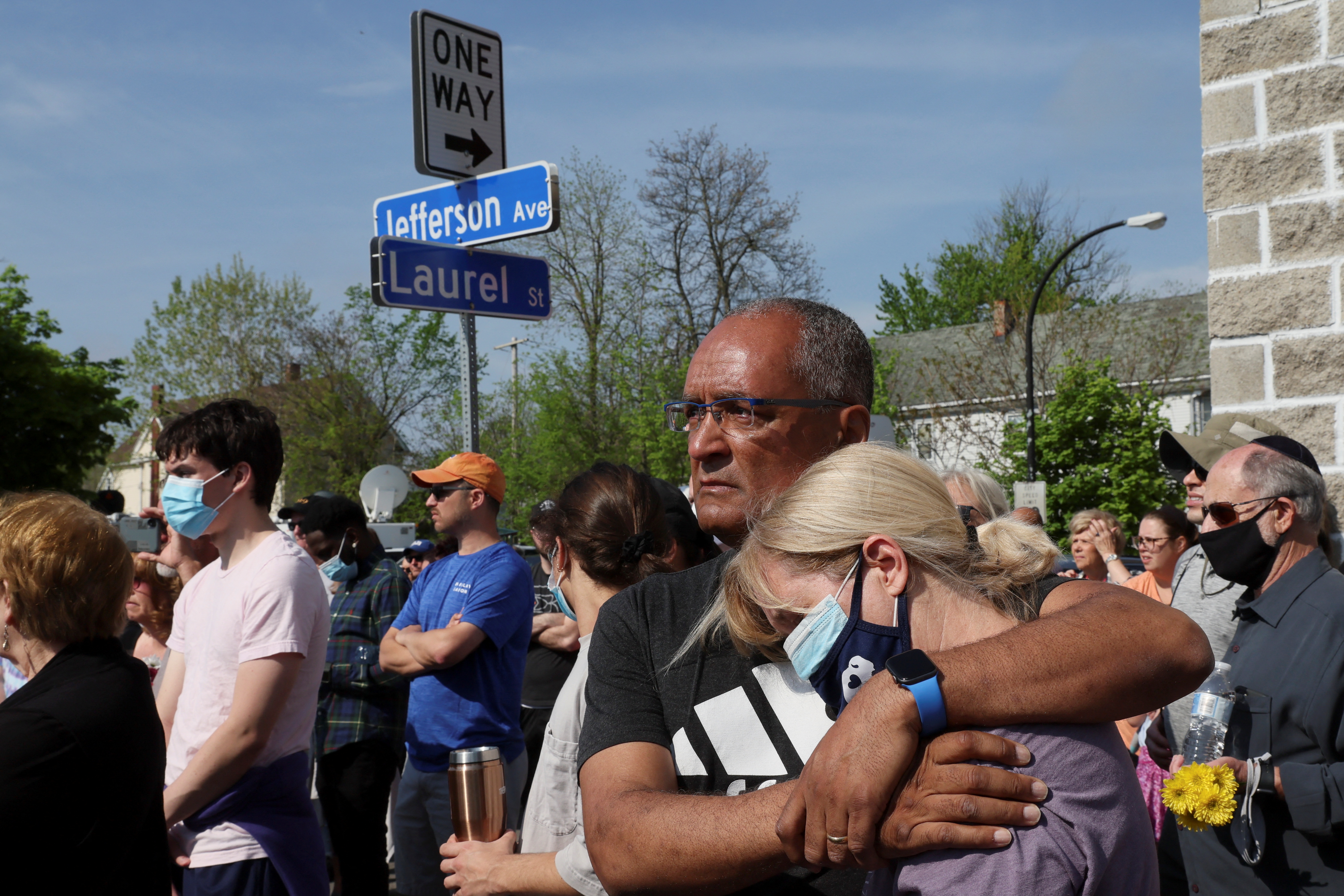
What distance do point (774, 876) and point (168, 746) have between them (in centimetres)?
279

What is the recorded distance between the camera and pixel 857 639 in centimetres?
163

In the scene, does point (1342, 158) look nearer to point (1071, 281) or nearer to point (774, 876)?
point (774, 876)

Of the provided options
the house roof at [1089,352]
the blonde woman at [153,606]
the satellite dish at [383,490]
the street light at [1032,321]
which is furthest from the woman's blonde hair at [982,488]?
the house roof at [1089,352]

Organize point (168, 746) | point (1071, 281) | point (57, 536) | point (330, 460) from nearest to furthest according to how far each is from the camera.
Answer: point (57, 536)
point (168, 746)
point (330, 460)
point (1071, 281)

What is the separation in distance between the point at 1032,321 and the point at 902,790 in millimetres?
21939

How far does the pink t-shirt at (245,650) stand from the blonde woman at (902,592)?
2.25 m

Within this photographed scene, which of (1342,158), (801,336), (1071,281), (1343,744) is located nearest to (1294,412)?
(1342,158)

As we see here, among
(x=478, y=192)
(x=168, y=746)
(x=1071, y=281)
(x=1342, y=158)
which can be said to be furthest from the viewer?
(x=1071, y=281)

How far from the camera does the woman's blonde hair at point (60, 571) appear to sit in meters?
2.83

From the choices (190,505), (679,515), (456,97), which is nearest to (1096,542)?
(456,97)

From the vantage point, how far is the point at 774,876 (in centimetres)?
179

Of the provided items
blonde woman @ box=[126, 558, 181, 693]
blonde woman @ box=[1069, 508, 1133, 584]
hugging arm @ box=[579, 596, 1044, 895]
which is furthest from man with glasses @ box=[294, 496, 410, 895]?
blonde woman @ box=[1069, 508, 1133, 584]

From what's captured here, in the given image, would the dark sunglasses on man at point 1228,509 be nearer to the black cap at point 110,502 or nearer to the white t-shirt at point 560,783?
the white t-shirt at point 560,783

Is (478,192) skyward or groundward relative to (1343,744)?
skyward
